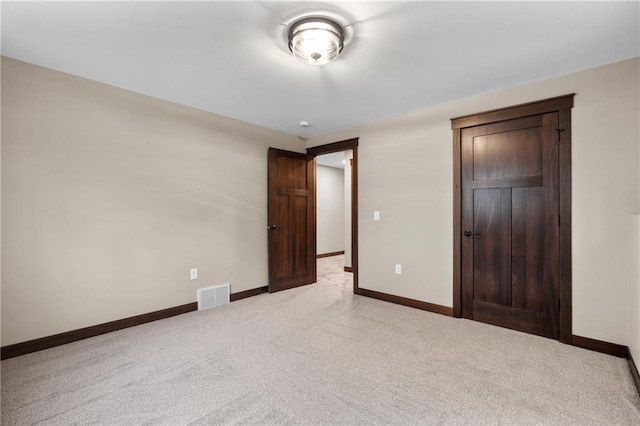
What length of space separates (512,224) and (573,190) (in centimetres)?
56

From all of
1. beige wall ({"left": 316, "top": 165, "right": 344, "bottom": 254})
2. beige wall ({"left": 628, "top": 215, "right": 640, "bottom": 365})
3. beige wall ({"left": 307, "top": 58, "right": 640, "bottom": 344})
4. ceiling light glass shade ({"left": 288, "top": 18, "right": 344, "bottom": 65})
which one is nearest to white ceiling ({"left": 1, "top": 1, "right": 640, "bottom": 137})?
ceiling light glass shade ({"left": 288, "top": 18, "right": 344, "bottom": 65})

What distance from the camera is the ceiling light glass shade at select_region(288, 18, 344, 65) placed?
76.5 inches

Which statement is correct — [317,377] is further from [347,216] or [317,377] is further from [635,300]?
[347,216]

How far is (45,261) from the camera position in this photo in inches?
101

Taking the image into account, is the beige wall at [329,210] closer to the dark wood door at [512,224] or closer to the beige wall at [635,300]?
the dark wood door at [512,224]

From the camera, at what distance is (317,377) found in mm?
2104

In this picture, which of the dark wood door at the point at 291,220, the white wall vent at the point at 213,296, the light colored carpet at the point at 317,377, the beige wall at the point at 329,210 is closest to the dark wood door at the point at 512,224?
the light colored carpet at the point at 317,377

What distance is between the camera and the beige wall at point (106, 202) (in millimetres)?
2461

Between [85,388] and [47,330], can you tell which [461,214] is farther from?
[47,330]

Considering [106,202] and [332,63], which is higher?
[332,63]

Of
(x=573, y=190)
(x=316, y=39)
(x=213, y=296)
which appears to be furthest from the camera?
(x=213, y=296)

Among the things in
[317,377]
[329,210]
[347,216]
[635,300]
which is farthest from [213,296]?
[329,210]

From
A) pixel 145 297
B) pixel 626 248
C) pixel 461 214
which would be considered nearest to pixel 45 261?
pixel 145 297

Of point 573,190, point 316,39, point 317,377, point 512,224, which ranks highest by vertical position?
point 316,39
